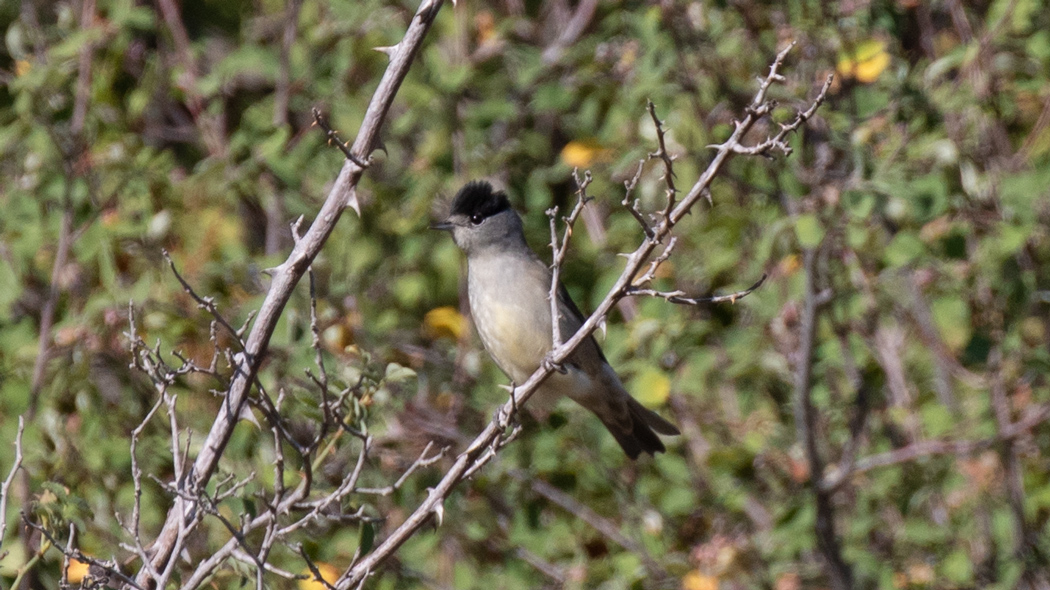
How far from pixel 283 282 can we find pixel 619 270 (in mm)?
2530

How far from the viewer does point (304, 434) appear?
5223mm

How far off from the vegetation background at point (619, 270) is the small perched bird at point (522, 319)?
160mm

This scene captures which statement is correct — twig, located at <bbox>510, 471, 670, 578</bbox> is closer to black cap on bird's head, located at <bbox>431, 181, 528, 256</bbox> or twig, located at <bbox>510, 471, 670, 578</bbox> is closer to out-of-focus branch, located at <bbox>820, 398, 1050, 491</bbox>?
out-of-focus branch, located at <bbox>820, 398, 1050, 491</bbox>

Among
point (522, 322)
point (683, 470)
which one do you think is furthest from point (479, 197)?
point (683, 470)

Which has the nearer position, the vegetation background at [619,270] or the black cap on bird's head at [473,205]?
the vegetation background at [619,270]

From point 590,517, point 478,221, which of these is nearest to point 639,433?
point 590,517

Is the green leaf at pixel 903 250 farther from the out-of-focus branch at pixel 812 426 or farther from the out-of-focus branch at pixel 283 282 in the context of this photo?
the out-of-focus branch at pixel 283 282

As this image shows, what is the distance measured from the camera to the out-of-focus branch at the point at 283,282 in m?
2.50

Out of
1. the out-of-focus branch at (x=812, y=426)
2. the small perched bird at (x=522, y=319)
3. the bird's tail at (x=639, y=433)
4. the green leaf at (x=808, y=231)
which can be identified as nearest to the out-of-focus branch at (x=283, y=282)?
the green leaf at (x=808, y=231)

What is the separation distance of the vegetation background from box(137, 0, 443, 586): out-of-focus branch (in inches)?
58.7

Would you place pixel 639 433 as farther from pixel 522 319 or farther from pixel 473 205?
pixel 473 205

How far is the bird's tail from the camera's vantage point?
4.91 metres

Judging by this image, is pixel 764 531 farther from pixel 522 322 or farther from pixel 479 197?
pixel 479 197

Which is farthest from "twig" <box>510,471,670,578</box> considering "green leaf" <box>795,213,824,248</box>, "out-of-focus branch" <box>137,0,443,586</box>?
"out-of-focus branch" <box>137,0,443,586</box>
